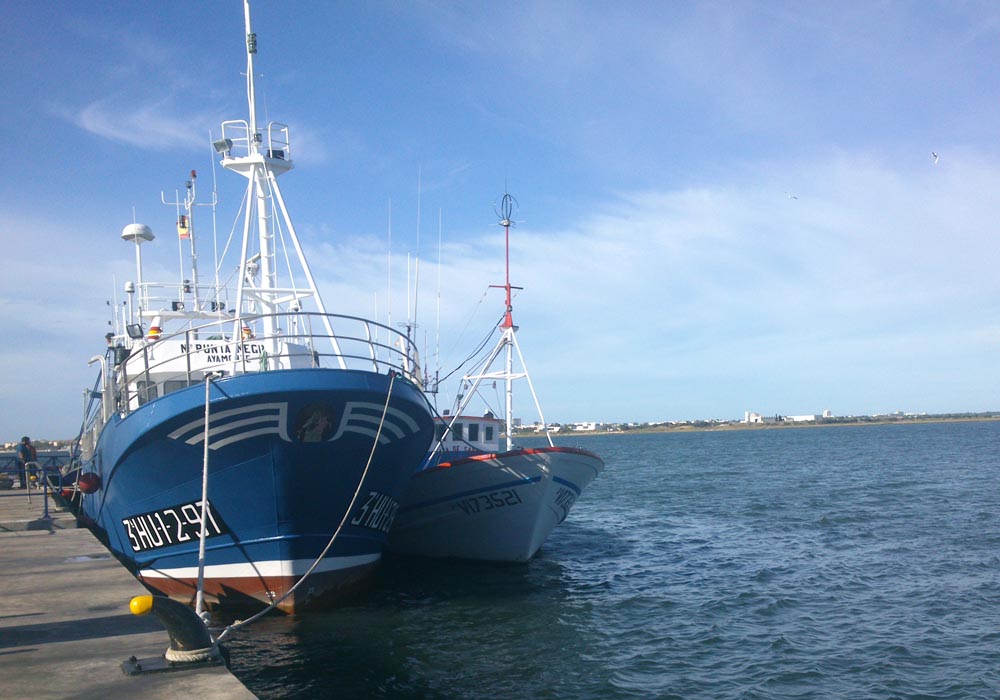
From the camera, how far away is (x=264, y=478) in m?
12.0

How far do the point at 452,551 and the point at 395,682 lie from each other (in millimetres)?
8326

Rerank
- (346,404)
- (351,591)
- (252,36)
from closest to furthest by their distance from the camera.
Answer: (346,404)
(351,591)
(252,36)

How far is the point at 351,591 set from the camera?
46.3 feet

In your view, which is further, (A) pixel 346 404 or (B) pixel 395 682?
(A) pixel 346 404

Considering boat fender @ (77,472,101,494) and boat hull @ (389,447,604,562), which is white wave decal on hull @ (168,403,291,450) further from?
Result: boat hull @ (389,447,604,562)

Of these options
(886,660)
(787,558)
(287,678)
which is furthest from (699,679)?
(787,558)

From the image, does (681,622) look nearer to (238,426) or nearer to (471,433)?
(238,426)

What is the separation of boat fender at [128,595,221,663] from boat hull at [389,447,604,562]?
1006 cm

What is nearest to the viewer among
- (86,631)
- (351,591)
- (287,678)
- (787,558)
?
(86,631)

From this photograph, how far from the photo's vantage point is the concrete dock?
625 cm

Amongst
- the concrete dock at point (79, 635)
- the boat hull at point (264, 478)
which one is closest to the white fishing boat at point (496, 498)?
the boat hull at point (264, 478)

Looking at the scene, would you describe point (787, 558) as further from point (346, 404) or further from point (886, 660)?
point (346, 404)

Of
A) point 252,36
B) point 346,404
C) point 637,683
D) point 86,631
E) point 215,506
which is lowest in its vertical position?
point 637,683

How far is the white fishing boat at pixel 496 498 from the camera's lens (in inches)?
669
